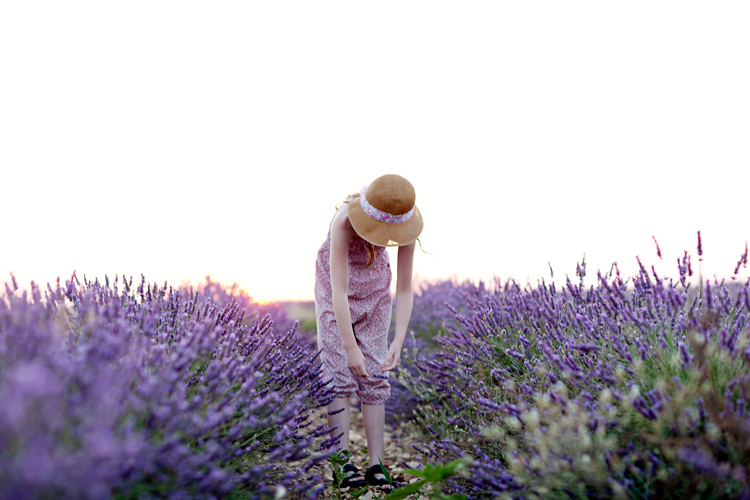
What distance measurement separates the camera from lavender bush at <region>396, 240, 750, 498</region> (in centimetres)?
118

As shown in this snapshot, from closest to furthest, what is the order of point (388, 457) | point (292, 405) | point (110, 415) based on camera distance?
point (110, 415) < point (292, 405) < point (388, 457)

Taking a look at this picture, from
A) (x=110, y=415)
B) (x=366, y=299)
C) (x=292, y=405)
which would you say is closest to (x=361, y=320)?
(x=366, y=299)

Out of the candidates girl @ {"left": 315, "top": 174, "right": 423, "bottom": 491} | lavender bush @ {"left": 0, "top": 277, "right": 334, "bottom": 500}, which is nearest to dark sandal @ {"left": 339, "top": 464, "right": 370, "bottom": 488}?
girl @ {"left": 315, "top": 174, "right": 423, "bottom": 491}

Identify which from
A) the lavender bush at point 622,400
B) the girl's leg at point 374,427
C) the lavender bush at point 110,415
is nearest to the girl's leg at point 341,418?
the girl's leg at point 374,427

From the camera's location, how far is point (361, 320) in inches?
107

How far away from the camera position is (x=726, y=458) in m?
1.27

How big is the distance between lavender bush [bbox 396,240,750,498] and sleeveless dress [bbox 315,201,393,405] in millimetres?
459

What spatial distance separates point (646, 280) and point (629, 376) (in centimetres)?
56

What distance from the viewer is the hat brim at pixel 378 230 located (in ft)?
7.55

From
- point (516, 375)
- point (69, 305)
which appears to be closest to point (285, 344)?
point (69, 305)

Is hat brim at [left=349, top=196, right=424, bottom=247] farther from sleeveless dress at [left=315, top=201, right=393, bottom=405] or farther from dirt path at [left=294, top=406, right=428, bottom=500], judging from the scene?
dirt path at [left=294, top=406, right=428, bottom=500]

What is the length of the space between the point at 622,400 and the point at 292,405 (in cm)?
111

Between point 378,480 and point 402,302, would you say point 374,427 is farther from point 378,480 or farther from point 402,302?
point 402,302

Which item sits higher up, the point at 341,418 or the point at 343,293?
the point at 343,293
